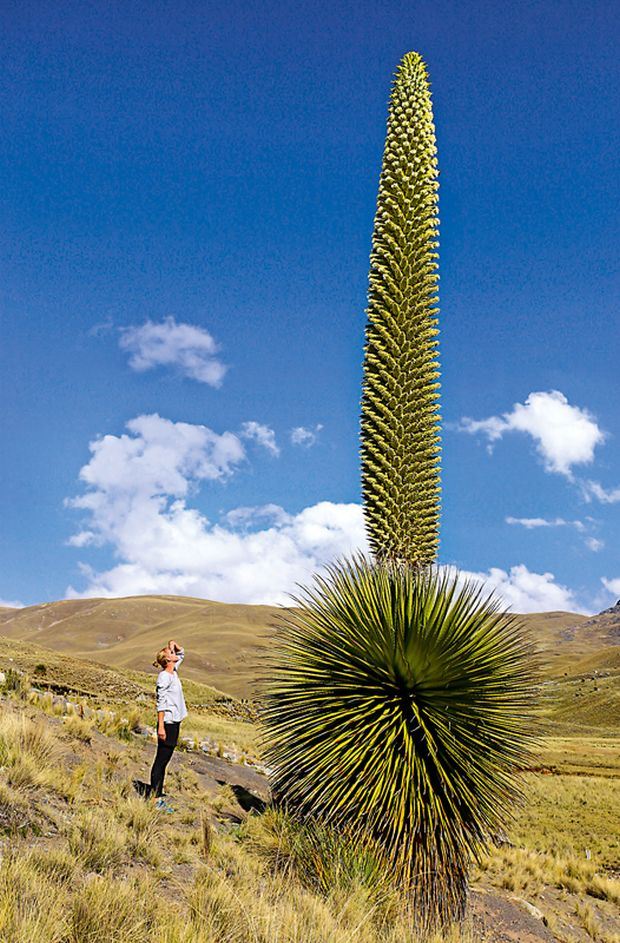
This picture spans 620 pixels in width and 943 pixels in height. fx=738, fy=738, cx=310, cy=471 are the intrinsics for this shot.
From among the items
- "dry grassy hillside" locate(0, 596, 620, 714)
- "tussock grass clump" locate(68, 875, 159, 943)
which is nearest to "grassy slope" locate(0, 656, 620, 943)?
"tussock grass clump" locate(68, 875, 159, 943)

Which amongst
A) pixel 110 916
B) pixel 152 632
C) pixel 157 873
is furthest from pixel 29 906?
pixel 152 632

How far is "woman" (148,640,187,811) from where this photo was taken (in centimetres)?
873

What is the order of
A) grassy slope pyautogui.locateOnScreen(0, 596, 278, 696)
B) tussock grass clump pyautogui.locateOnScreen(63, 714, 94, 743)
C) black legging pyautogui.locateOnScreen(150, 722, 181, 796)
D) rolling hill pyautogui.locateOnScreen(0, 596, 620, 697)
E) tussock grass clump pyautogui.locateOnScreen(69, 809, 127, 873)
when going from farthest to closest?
grassy slope pyautogui.locateOnScreen(0, 596, 278, 696), rolling hill pyautogui.locateOnScreen(0, 596, 620, 697), tussock grass clump pyautogui.locateOnScreen(63, 714, 94, 743), black legging pyautogui.locateOnScreen(150, 722, 181, 796), tussock grass clump pyautogui.locateOnScreen(69, 809, 127, 873)

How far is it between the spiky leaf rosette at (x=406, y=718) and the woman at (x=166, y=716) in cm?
164

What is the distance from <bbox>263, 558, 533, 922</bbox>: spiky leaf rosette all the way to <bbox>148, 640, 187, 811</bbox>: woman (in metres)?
1.64

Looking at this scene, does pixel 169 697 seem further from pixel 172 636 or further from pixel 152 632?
pixel 152 632

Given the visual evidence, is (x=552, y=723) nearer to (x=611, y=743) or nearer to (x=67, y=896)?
(x=67, y=896)

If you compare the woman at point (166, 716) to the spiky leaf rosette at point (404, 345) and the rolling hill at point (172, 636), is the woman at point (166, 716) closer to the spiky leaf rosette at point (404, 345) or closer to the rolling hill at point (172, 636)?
the spiky leaf rosette at point (404, 345)

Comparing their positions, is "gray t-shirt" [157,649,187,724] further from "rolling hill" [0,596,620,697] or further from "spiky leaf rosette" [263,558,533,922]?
"rolling hill" [0,596,620,697]

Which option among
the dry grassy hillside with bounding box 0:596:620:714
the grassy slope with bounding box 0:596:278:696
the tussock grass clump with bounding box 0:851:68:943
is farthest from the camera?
the grassy slope with bounding box 0:596:278:696

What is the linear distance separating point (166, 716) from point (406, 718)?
3.16 meters

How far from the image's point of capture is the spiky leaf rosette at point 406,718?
6930mm

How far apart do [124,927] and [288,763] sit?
10.3 ft

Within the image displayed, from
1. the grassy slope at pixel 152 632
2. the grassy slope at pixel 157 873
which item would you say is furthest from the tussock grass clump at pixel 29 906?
the grassy slope at pixel 152 632
